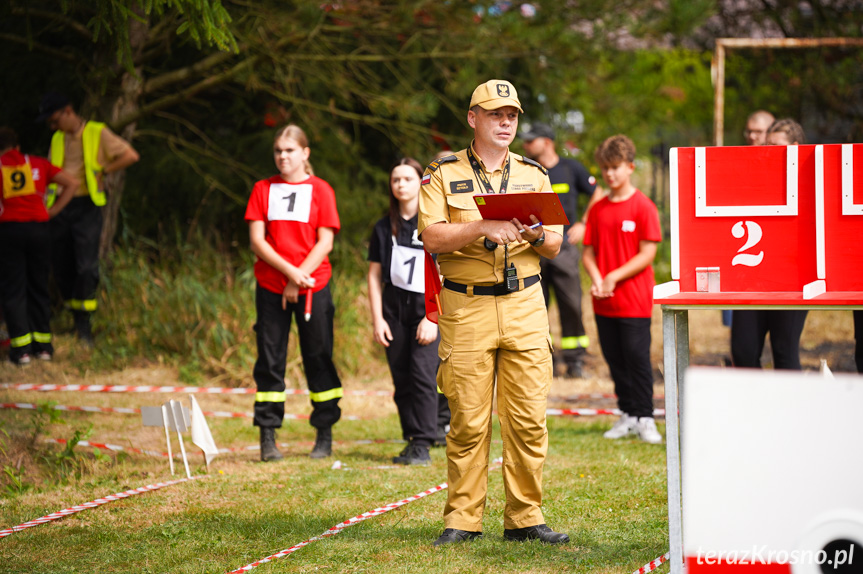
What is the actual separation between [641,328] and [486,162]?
284cm

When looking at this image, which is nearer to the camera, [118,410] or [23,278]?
[118,410]

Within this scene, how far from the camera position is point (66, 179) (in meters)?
9.20

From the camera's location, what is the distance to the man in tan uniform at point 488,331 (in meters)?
4.26

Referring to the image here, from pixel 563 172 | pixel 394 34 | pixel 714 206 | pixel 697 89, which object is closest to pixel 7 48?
pixel 394 34

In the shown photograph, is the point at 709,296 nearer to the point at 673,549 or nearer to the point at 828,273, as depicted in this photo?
the point at 828,273

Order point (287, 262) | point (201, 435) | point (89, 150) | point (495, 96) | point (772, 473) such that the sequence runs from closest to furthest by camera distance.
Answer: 1. point (772, 473)
2. point (495, 96)
3. point (201, 435)
4. point (287, 262)
5. point (89, 150)

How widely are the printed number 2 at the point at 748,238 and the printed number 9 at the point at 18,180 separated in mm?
7181

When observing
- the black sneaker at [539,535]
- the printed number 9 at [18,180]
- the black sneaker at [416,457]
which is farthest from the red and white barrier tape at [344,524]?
the printed number 9 at [18,180]

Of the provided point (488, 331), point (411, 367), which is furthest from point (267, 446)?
point (488, 331)

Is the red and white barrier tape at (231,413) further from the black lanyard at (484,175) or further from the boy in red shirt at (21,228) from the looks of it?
the black lanyard at (484,175)

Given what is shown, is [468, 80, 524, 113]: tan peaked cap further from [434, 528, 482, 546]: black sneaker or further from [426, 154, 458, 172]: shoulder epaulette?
[434, 528, 482, 546]: black sneaker

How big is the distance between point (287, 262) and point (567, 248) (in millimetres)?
3708

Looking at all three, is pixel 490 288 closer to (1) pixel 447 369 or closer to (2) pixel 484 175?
(1) pixel 447 369

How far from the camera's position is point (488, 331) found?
4.26 meters
